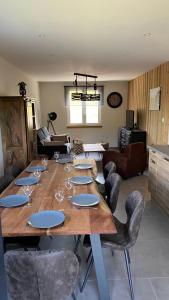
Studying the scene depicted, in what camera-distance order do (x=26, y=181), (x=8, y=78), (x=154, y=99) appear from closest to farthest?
(x=26, y=181), (x=8, y=78), (x=154, y=99)

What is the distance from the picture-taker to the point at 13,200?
1.97 metres

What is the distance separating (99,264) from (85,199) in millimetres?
493

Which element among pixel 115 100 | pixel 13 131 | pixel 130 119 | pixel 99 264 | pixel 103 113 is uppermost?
pixel 115 100

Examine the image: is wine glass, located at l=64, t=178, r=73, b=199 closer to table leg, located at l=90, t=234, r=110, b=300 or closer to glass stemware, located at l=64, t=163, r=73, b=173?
glass stemware, located at l=64, t=163, r=73, b=173

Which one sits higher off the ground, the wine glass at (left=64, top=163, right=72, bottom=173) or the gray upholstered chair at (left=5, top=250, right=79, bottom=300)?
the wine glass at (left=64, top=163, right=72, bottom=173)

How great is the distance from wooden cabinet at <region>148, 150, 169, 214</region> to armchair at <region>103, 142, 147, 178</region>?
118 cm

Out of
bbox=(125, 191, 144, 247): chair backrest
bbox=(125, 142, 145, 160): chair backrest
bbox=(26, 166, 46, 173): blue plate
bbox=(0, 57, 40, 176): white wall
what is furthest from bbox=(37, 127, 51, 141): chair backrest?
bbox=(125, 191, 144, 247): chair backrest

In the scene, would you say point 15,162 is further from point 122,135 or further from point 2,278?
point 122,135

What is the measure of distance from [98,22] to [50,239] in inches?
98.1

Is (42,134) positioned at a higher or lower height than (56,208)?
higher

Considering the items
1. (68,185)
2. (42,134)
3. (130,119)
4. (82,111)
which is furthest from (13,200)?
(82,111)

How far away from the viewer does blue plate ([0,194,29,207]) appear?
6.23 feet

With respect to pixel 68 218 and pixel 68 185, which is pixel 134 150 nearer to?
pixel 68 185

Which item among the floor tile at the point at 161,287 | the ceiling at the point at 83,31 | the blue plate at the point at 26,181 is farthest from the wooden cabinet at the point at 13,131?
the floor tile at the point at 161,287
